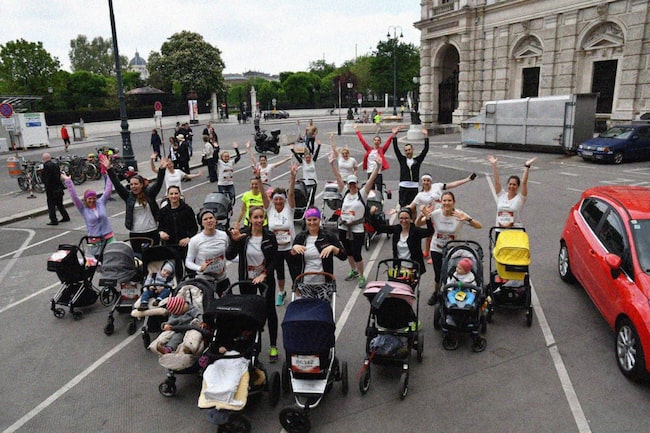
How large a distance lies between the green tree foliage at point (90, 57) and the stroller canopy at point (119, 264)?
368ft

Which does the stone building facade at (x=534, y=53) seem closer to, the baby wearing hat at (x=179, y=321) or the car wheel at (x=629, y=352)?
the car wheel at (x=629, y=352)

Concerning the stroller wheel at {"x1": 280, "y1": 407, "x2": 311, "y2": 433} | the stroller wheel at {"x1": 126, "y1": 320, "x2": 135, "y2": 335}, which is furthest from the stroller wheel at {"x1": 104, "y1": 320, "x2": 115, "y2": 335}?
the stroller wheel at {"x1": 280, "y1": 407, "x2": 311, "y2": 433}

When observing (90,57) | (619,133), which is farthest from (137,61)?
(619,133)

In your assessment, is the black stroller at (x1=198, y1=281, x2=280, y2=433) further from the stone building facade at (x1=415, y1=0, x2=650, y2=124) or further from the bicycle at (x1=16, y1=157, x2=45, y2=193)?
the stone building facade at (x1=415, y1=0, x2=650, y2=124)

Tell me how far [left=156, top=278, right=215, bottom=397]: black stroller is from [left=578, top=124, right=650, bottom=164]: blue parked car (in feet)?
64.8

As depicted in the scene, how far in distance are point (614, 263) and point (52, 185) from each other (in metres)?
13.0

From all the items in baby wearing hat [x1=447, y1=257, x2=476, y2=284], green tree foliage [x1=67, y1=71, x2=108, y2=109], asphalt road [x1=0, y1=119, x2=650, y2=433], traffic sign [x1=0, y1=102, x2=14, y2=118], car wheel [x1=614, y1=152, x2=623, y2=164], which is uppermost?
green tree foliage [x1=67, y1=71, x2=108, y2=109]

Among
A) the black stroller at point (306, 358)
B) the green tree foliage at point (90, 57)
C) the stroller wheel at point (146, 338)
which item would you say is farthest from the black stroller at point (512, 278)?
the green tree foliage at point (90, 57)

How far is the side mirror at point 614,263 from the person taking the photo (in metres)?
5.52

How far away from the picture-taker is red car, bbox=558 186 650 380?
16.6 feet

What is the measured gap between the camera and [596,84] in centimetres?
2691

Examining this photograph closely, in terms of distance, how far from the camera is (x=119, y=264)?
7074 millimetres

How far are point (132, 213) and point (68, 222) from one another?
700 centimetres

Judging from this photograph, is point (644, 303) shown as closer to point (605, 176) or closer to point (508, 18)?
point (605, 176)
